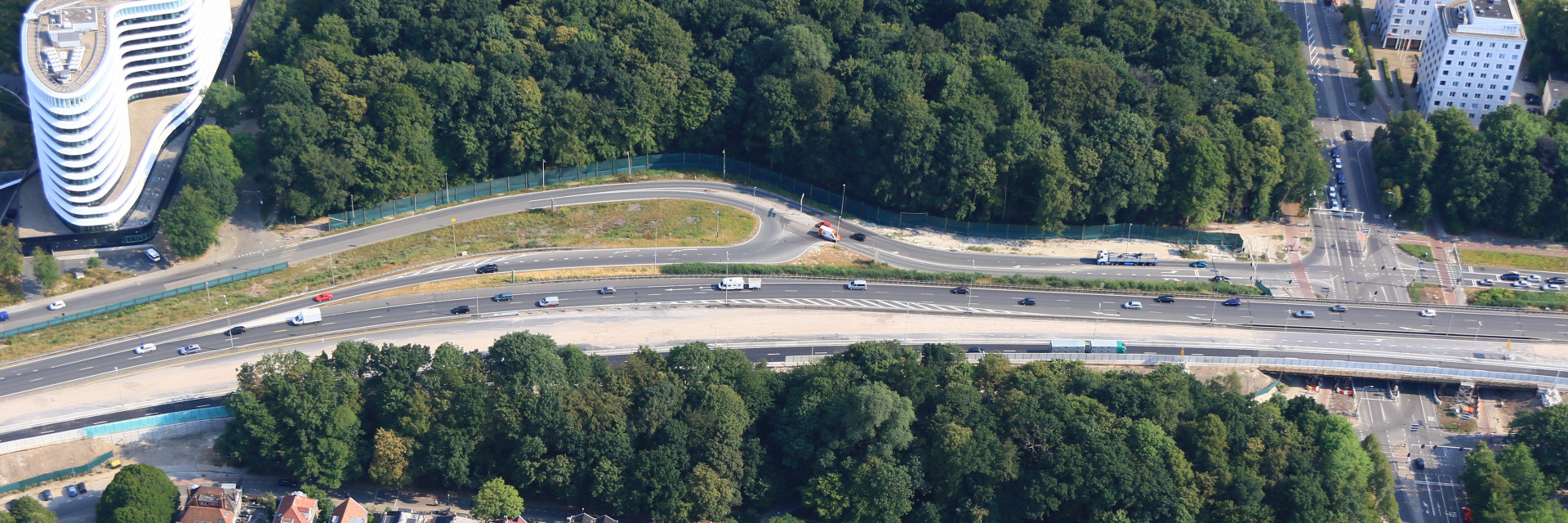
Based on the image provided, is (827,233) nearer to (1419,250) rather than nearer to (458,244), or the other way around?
(458,244)

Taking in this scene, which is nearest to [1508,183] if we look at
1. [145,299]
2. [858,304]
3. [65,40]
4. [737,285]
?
[858,304]

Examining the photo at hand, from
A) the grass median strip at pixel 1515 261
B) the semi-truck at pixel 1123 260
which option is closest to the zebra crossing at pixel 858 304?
the semi-truck at pixel 1123 260

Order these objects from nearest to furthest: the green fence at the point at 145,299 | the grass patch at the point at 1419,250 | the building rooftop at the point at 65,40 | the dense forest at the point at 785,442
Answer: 1. the dense forest at the point at 785,442
2. the green fence at the point at 145,299
3. the building rooftop at the point at 65,40
4. the grass patch at the point at 1419,250

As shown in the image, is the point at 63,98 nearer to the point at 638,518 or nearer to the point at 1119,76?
the point at 638,518

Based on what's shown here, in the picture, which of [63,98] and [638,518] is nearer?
[638,518]

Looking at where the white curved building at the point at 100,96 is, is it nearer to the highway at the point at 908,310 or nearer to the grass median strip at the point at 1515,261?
the highway at the point at 908,310

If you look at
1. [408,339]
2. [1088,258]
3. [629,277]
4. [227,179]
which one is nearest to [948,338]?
[1088,258]
